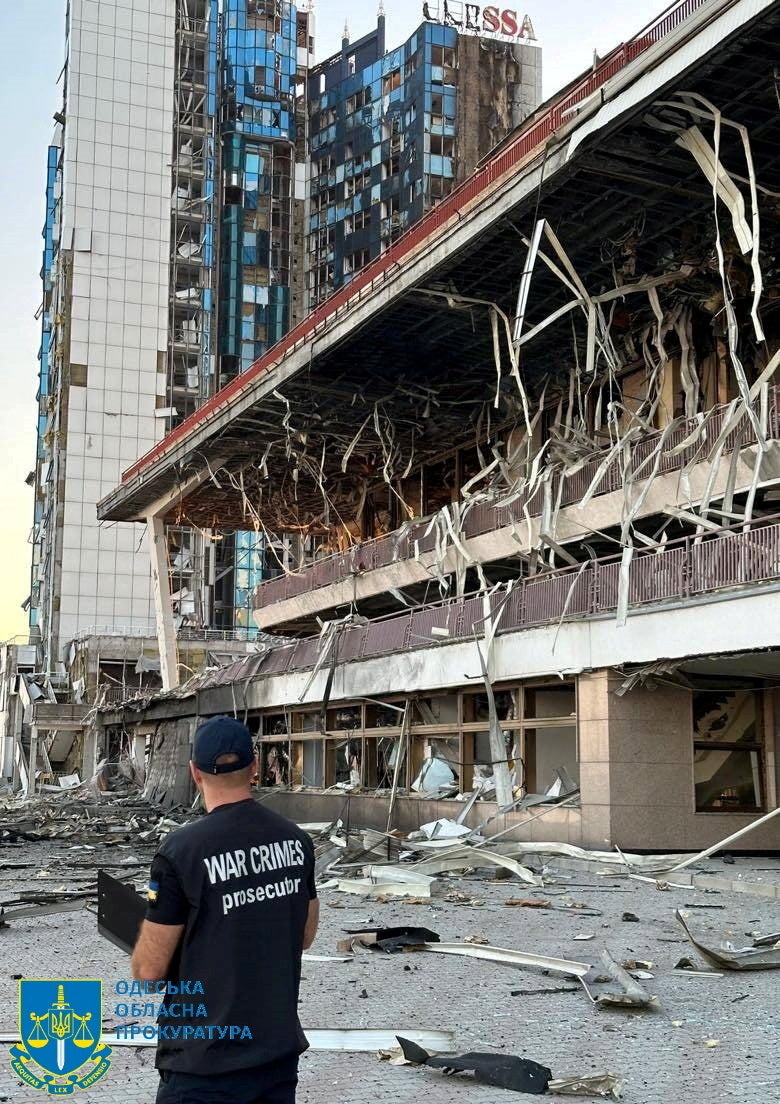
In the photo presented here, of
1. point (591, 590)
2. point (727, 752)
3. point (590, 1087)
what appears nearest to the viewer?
point (590, 1087)

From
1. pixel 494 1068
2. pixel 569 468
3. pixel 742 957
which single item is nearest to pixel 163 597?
pixel 569 468

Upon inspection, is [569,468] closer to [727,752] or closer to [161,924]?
[727,752]

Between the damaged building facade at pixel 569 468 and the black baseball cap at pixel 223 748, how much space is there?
613 inches

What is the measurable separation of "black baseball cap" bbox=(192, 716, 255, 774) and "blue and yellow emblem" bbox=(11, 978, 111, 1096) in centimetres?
168

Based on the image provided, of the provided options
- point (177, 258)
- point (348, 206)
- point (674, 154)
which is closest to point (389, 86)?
point (348, 206)

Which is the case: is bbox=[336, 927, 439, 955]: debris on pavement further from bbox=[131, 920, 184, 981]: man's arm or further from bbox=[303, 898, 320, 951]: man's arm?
bbox=[131, 920, 184, 981]: man's arm

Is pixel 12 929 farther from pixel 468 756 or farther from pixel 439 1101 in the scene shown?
pixel 468 756

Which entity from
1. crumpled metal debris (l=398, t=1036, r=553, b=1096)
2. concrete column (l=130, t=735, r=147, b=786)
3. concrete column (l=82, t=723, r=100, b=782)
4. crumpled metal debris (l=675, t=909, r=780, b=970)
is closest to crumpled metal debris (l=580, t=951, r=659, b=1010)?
crumpled metal debris (l=675, t=909, r=780, b=970)

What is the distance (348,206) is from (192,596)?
43944mm

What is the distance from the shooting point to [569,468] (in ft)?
95.2

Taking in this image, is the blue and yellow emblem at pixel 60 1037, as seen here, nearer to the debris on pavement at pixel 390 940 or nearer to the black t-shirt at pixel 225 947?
the black t-shirt at pixel 225 947

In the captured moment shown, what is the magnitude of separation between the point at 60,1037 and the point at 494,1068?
2249 millimetres

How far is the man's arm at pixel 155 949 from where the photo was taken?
12.4ft

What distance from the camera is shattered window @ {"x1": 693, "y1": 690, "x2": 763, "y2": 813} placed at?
22.1 metres
